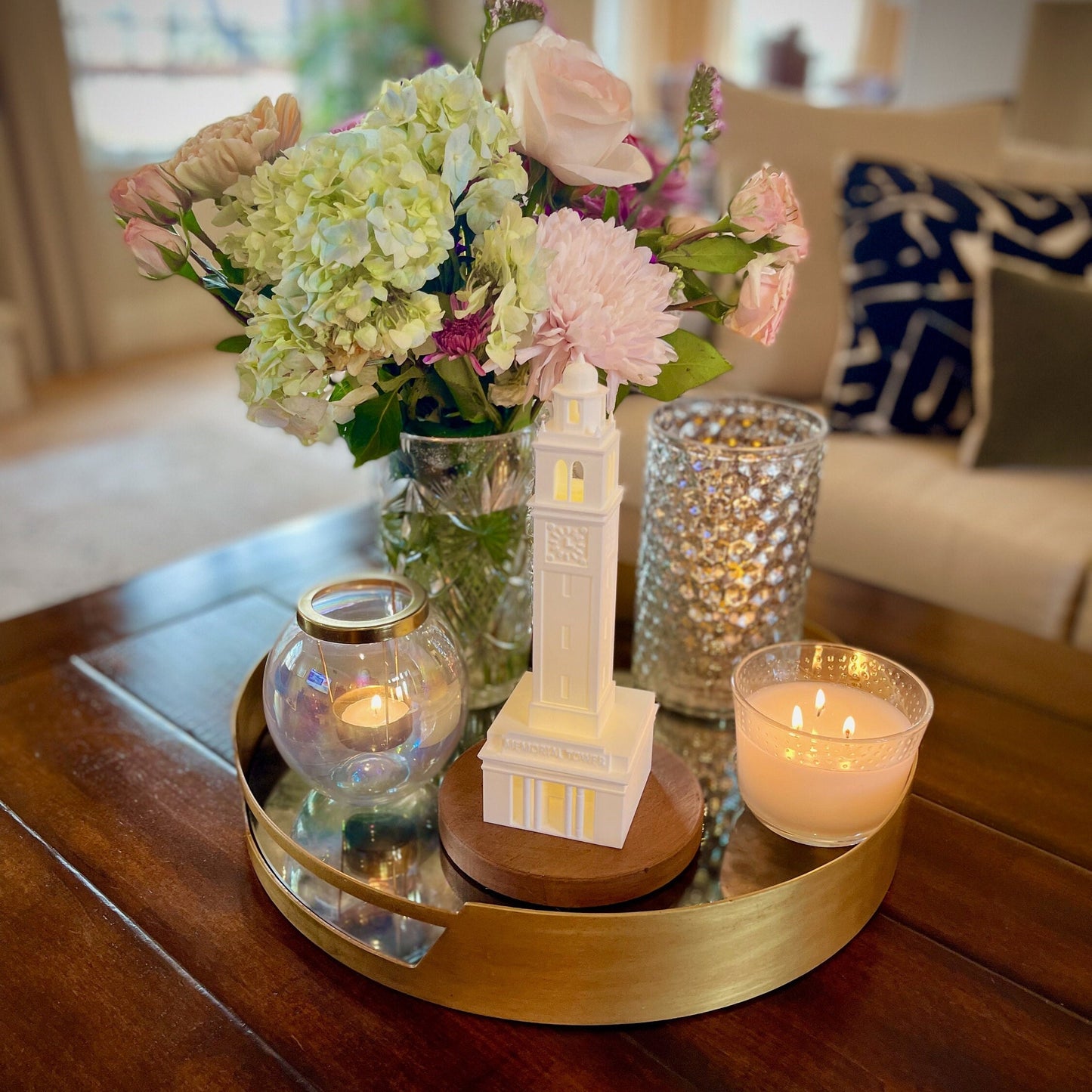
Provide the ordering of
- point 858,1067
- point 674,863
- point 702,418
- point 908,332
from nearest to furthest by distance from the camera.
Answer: point 858,1067 < point 674,863 < point 702,418 < point 908,332

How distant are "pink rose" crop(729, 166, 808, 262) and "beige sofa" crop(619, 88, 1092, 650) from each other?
2.01ft

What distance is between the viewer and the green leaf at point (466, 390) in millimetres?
696

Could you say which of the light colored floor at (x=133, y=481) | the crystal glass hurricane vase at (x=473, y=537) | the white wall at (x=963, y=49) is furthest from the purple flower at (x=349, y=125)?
the white wall at (x=963, y=49)

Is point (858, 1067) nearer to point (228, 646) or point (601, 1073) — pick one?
point (601, 1073)

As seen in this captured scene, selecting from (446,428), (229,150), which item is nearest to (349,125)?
(229,150)

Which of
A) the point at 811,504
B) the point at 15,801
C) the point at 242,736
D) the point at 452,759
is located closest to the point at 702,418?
the point at 811,504

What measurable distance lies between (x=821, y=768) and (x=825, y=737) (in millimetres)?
23

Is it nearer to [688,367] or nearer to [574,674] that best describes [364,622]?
[574,674]

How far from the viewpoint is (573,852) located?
0.67 meters

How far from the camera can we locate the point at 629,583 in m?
1.08

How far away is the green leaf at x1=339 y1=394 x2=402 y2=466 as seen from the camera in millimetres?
739

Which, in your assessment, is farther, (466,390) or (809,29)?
(809,29)

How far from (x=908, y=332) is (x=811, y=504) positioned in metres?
0.93

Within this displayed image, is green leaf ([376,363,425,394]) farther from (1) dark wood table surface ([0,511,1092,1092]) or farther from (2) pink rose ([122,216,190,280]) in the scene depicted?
(1) dark wood table surface ([0,511,1092,1092])
